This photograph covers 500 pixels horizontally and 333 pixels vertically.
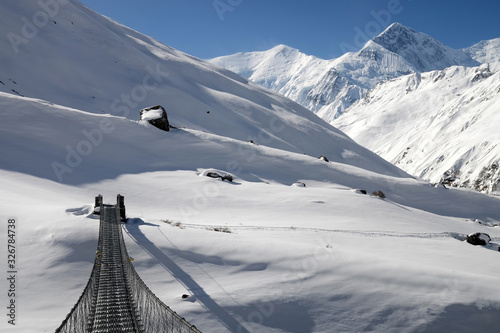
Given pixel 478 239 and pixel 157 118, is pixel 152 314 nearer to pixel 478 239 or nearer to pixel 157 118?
pixel 478 239

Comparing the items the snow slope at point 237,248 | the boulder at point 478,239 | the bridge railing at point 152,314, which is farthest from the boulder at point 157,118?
the boulder at point 478,239

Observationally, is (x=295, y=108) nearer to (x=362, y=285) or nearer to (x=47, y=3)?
(x=47, y=3)

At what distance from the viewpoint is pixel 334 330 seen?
46.0ft

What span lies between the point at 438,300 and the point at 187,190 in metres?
25.2

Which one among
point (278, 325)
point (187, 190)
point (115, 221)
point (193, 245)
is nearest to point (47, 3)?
point (187, 190)

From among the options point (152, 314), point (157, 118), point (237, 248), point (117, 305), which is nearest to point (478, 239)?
point (237, 248)
